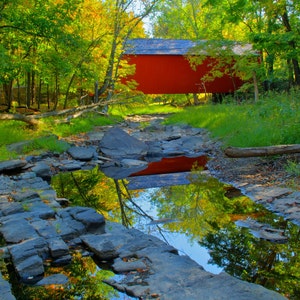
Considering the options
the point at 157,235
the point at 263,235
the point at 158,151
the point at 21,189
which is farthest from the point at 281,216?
the point at 158,151

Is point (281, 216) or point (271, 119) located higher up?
point (271, 119)

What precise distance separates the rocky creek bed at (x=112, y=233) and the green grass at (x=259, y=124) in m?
0.48

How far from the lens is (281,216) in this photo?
5340mm

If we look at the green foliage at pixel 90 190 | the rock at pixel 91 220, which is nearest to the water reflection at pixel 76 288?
the rock at pixel 91 220

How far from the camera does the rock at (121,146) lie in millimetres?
10594

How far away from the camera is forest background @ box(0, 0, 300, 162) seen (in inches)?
363

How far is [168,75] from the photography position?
21422mm

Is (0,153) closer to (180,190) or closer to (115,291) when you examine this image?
(180,190)

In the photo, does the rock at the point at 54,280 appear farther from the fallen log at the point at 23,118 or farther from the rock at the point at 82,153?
the fallen log at the point at 23,118

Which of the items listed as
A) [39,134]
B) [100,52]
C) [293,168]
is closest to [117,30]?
[100,52]

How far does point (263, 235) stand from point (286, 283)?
1.13 metres

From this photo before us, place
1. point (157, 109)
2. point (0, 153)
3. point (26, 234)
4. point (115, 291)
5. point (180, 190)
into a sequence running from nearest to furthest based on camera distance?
point (115, 291) < point (26, 234) < point (180, 190) < point (0, 153) < point (157, 109)

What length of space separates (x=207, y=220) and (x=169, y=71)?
16931 mm

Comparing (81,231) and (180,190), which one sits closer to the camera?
(81,231)
